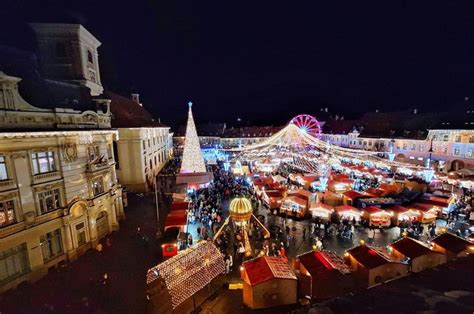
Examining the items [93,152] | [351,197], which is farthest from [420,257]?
[93,152]

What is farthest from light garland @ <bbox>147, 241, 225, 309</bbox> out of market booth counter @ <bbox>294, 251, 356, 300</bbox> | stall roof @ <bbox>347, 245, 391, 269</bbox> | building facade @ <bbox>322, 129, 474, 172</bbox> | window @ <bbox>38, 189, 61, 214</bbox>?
building facade @ <bbox>322, 129, 474, 172</bbox>

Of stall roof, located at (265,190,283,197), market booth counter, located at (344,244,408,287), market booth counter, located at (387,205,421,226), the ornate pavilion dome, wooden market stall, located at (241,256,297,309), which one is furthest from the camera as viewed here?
stall roof, located at (265,190,283,197)

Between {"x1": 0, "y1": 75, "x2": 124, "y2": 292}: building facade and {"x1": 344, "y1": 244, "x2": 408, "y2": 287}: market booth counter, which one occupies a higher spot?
{"x1": 0, "y1": 75, "x2": 124, "y2": 292}: building facade

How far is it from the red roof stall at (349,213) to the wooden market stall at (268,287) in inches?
473

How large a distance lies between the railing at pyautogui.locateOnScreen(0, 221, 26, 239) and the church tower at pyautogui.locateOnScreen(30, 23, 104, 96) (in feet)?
52.5

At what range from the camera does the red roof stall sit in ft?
70.8

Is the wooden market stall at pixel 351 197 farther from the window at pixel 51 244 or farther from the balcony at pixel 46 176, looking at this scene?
the balcony at pixel 46 176

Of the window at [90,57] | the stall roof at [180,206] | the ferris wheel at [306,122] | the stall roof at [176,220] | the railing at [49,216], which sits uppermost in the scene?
the window at [90,57]

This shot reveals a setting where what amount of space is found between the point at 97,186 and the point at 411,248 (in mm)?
21141

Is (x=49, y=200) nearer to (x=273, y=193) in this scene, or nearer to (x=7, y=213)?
(x=7, y=213)

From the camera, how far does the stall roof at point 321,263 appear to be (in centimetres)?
1179

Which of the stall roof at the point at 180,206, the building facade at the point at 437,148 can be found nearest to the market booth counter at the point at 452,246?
the stall roof at the point at 180,206

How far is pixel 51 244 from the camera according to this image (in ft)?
51.6

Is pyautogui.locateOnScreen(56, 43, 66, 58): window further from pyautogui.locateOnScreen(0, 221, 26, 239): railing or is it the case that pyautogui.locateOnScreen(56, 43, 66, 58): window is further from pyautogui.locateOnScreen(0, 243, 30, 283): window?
pyautogui.locateOnScreen(0, 243, 30, 283): window
